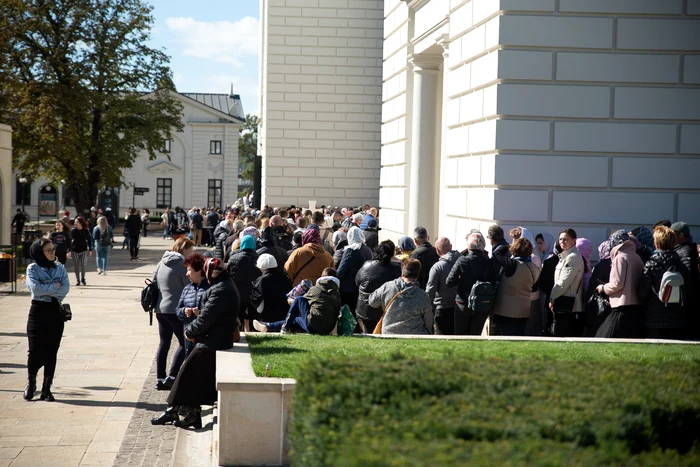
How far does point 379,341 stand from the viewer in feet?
28.2

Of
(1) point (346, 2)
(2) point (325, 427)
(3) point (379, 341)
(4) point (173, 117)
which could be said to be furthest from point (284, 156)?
(2) point (325, 427)

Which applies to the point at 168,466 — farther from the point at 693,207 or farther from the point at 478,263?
the point at 693,207

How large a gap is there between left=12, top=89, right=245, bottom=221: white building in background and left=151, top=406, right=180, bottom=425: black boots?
7447 cm

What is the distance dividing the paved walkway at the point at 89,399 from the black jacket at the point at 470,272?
11.4 ft

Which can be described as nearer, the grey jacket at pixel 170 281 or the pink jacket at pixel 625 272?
the pink jacket at pixel 625 272

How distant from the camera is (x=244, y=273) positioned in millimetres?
11375

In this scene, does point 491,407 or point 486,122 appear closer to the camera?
point 491,407

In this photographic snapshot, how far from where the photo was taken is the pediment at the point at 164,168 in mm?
81562

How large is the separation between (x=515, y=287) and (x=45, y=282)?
5.28m

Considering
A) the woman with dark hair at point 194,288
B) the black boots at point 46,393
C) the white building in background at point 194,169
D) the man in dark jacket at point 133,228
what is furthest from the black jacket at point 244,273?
the white building in background at point 194,169

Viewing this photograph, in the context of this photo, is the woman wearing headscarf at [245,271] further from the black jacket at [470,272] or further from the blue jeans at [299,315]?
the black jacket at [470,272]

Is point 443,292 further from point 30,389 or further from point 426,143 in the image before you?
point 426,143

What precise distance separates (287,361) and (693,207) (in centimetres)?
665

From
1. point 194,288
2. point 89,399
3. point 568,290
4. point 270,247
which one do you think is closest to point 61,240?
point 270,247
